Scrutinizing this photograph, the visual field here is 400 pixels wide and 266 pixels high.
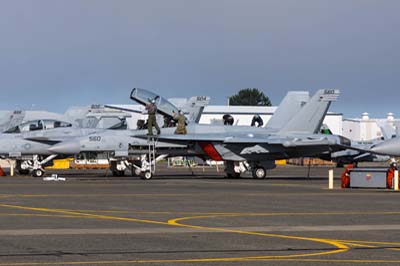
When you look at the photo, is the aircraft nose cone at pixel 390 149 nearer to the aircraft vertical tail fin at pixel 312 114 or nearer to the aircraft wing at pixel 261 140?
the aircraft wing at pixel 261 140

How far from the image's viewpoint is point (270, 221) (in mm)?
19750

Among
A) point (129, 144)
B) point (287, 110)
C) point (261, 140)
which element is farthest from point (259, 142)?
point (287, 110)

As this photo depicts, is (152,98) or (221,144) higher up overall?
(152,98)

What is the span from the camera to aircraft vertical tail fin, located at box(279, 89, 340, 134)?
47.4 m

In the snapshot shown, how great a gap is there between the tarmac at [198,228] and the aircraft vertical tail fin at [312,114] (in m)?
17.1

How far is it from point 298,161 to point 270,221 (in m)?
68.9

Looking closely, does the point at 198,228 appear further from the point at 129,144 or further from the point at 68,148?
the point at 68,148

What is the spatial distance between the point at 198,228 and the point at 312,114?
99.5ft

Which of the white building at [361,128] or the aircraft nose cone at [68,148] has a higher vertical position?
the white building at [361,128]

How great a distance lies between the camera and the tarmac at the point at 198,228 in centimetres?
1350

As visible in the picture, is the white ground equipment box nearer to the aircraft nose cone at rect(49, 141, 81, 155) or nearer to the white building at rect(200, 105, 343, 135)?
the aircraft nose cone at rect(49, 141, 81, 155)

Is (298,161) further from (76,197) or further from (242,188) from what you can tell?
(76,197)

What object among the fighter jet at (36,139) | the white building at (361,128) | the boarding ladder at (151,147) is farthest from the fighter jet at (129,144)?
the white building at (361,128)

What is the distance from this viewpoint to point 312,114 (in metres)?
47.7
